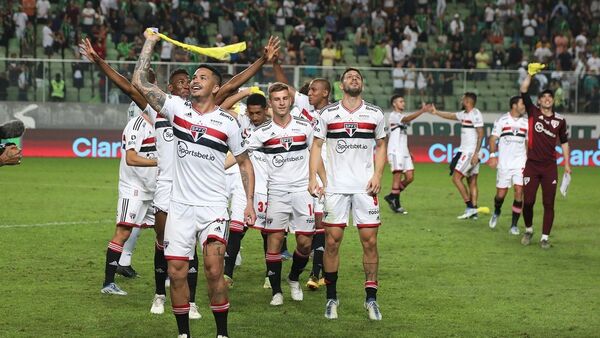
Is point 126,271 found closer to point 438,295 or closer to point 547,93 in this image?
point 438,295

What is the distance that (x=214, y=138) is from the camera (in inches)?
362

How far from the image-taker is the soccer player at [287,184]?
11.7 metres

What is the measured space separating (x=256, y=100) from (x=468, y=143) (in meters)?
9.53

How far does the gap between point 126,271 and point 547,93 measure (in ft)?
23.6

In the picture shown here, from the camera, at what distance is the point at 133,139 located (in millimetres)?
11758

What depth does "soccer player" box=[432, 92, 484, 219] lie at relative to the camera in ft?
65.5

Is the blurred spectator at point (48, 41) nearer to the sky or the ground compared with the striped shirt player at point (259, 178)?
nearer to the sky

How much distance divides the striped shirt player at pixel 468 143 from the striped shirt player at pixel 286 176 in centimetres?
912

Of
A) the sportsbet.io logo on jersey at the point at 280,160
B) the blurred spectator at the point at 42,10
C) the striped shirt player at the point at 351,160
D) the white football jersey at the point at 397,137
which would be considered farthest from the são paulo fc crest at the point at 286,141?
the blurred spectator at the point at 42,10

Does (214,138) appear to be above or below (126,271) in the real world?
above

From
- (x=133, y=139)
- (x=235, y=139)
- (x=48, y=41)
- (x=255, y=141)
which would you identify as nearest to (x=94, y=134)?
(x=48, y=41)

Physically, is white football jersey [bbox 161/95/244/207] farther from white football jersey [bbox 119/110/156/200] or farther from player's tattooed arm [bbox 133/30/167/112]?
white football jersey [bbox 119/110/156/200]

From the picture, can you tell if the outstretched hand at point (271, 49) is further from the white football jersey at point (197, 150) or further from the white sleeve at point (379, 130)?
the white sleeve at point (379, 130)

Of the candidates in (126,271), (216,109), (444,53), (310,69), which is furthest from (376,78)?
(216,109)
